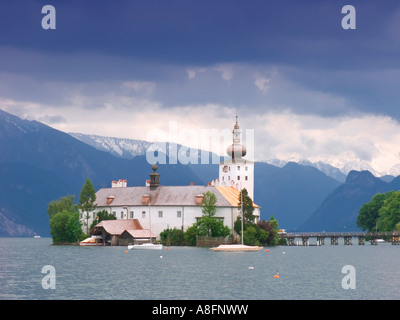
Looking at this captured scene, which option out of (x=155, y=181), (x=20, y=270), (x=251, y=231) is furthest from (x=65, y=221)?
(x=20, y=270)

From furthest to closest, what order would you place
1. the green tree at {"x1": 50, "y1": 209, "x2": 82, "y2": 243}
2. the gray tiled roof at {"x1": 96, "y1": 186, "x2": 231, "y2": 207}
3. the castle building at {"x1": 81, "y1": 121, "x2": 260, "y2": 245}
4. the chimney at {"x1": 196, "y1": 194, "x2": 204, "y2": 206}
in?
the green tree at {"x1": 50, "y1": 209, "x2": 82, "y2": 243} → the gray tiled roof at {"x1": 96, "y1": 186, "x2": 231, "y2": 207} → the chimney at {"x1": 196, "y1": 194, "x2": 204, "y2": 206} → the castle building at {"x1": 81, "y1": 121, "x2": 260, "y2": 245}

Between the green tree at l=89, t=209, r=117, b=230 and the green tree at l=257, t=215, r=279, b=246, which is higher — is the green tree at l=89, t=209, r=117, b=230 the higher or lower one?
the higher one

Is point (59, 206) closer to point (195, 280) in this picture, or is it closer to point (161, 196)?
point (161, 196)

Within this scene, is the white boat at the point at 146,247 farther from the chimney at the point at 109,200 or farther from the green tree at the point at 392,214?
the green tree at the point at 392,214

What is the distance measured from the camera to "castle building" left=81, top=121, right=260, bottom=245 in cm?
14225

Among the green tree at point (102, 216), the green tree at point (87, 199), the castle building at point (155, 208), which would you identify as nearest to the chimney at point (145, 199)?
the castle building at point (155, 208)

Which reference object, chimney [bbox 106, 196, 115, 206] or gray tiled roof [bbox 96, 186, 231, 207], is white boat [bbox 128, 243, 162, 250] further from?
chimney [bbox 106, 196, 115, 206]

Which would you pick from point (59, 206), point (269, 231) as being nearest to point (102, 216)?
point (59, 206)

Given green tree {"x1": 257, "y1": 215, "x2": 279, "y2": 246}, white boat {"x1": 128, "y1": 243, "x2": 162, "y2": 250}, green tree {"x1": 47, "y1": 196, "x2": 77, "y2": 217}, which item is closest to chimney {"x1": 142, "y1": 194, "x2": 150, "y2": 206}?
white boat {"x1": 128, "y1": 243, "x2": 162, "y2": 250}

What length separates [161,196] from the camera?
150 m

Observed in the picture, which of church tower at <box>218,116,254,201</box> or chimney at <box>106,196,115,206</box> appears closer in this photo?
chimney at <box>106,196,115,206</box>

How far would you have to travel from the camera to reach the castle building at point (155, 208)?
142250 mm

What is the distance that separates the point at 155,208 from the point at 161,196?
3.71 meters
